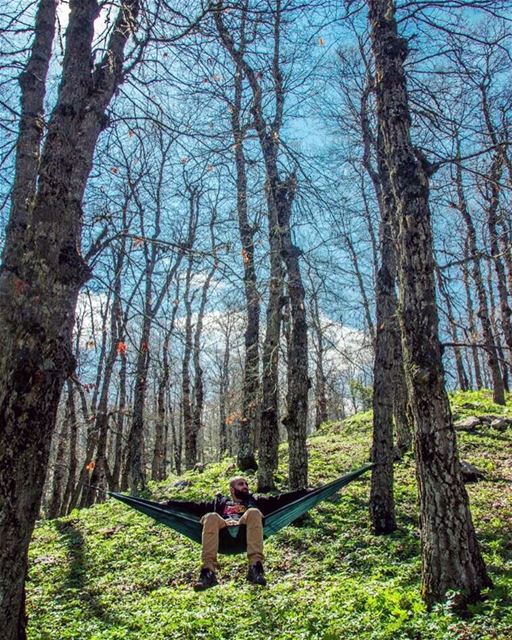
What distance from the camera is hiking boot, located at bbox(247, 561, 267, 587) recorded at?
3.70 m

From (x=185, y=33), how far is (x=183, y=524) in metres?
3.72

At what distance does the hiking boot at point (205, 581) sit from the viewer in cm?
357

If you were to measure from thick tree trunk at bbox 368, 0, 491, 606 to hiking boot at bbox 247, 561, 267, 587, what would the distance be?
3.96 feet

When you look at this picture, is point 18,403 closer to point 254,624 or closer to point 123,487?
point 254,624

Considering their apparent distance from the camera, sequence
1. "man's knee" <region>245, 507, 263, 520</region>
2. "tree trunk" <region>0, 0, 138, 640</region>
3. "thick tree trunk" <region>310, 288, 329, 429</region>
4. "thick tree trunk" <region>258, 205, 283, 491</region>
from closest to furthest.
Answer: "tree trunk" <region>0, 0, 138, 640</region>
"man's knee" <region>245, 507, 263, 520</region>
"thick tree trunk" <region>258, 205, 283, 491</region>
"thick tree trunk" <region>310, 288, 329, 429</region>

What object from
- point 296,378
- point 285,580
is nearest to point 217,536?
point 285,580

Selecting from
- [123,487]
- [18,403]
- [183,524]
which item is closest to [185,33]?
[18,403]

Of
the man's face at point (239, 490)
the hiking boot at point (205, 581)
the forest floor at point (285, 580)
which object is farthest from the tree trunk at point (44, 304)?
the man's face at point (239, 490)

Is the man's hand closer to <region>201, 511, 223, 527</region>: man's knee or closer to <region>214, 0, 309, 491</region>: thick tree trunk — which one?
<region>201, 511, 223, 527</region>: man's knee

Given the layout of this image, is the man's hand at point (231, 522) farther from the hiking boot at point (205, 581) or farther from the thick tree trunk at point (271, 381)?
the thick tree trunk at point (271, 381)

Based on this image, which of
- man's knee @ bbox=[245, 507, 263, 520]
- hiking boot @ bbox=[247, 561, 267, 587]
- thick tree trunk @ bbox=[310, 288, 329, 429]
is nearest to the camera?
hiking boot @ bbox=[247, 561, 267, 587]

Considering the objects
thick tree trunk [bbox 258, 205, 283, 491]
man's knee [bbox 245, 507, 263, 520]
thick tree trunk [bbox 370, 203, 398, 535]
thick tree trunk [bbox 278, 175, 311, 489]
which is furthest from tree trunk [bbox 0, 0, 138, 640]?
thick tree trunk [bbox 258, 205, 283, 491]

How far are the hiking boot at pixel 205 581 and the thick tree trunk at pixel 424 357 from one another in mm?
1522

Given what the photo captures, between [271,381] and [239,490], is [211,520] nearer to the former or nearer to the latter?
[239,490]
